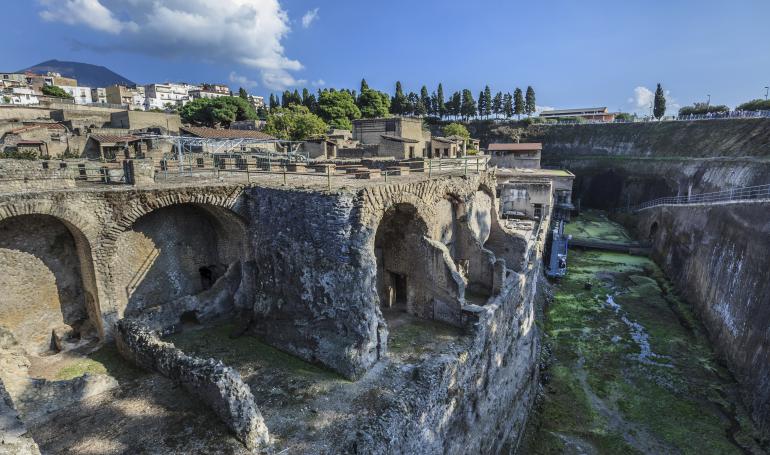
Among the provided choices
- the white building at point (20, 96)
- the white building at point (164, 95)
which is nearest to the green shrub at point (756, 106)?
the white building at point (20, 96)

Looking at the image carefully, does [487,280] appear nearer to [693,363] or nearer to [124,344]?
[693,363]

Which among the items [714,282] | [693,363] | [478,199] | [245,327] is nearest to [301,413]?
[245,327]

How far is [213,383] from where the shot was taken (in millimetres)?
8039

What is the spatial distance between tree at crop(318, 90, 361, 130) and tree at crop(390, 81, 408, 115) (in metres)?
17.2

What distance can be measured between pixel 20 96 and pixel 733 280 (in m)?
92.1

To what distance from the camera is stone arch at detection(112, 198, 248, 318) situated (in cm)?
1228

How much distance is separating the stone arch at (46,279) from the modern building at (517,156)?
43.4 metres

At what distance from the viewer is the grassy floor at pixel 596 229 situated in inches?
1442

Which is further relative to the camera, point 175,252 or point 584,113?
point 584,113

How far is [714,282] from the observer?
2067cm

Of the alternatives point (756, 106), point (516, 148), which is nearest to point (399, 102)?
point (516, 148)

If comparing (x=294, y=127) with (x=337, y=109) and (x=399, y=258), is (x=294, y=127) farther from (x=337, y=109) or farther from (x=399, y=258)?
(x=399, y=258)

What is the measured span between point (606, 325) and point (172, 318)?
63.4 ft

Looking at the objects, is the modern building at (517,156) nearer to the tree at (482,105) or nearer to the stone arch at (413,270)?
the tree at (482,105)
